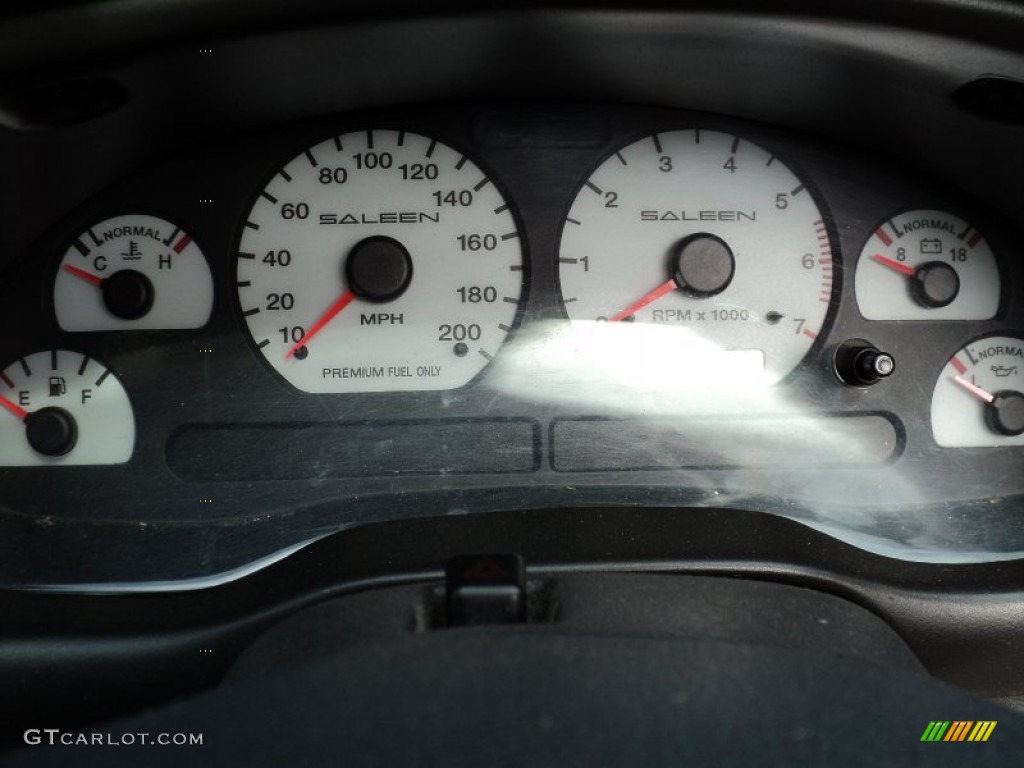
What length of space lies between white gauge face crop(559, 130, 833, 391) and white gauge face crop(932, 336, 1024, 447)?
38 cm

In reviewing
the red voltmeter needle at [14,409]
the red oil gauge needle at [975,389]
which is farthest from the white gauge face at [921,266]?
the red voltmeter needle at [14,409]

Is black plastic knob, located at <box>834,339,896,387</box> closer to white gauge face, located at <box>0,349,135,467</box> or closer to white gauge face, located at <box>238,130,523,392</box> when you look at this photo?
white gauge face, located at <box>238,130,523,392</box>

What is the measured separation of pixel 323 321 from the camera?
102 inches

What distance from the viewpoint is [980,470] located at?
2.71m

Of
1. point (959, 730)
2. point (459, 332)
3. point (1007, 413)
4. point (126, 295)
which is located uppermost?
point (126, 295)

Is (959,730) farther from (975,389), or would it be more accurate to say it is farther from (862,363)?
(975,389)

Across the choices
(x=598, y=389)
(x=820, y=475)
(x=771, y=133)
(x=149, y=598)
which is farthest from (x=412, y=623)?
(x=771, y=133)

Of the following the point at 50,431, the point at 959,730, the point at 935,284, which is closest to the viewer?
the point at 959,730

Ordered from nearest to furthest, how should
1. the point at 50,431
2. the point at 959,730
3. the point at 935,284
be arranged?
the point at 959,730 → the point at 50,431 → the point at 935,284

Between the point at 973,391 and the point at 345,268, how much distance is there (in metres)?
1.37

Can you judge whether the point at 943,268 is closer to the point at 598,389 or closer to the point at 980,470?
the point at 980,470

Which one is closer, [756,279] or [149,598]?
[149,598]

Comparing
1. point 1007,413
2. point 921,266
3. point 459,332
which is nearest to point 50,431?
point 459,332

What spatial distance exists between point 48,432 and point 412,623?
1.19 metres
